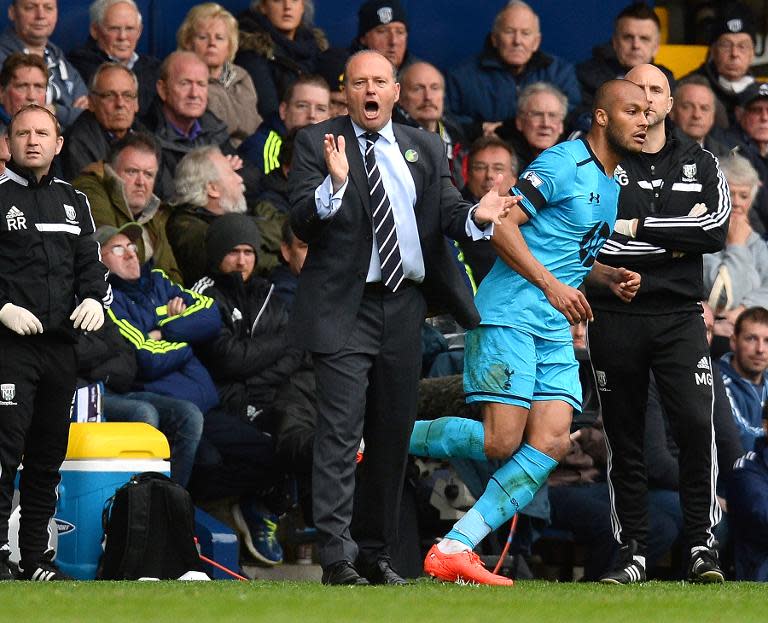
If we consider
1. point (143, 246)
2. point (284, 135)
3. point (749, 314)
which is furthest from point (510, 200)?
point (284, 135)

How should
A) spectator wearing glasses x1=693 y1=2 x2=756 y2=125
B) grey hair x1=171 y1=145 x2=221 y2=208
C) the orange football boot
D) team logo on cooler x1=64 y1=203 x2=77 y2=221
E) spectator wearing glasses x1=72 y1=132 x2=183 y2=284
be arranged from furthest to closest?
1. spectator wearing glasses x1=693 y1=2 x2=756 y2=125
2. grey hair x1=171 y1=145 x2=221 y2=208
3. spectator wearing glasses x1=72 y1=132 x2=183 y2=284
4. team logo on cooler x1=64 y1=203 x2=77 y2=221
5. the orange football boot

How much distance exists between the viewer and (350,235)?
303 inches

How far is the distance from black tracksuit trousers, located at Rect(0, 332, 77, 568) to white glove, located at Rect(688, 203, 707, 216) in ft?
10.2

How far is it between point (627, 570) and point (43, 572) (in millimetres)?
2809

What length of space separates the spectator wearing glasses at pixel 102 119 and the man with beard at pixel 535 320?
396 cm

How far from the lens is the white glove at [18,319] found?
8.32 m

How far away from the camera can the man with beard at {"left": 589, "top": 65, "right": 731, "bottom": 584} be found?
8648mm

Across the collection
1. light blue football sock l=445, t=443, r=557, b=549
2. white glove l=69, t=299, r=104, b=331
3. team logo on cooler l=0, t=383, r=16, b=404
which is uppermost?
white glove l=69, t=299, r=104, b=331

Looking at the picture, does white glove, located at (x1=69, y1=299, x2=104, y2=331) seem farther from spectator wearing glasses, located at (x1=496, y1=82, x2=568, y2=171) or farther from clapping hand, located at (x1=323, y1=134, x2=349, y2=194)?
spectator wearing glasses, located at (x1=496, y1=82, x2=568, y2=171)

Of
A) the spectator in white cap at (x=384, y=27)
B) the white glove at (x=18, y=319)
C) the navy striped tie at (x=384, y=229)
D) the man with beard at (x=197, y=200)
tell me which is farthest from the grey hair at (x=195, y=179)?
the navy striped tie at (x=384, y=229)

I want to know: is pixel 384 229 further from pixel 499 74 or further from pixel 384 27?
pixel 499 74

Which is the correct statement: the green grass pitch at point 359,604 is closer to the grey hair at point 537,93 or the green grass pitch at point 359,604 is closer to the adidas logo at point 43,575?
the adidas logo at point 43,575

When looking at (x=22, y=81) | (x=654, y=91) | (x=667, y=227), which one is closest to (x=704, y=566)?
(x=667, y=227)

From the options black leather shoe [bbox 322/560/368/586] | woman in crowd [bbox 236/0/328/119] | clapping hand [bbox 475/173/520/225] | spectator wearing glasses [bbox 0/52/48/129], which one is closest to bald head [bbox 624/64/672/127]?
clapping hand [bbox 475/173/520/225]
